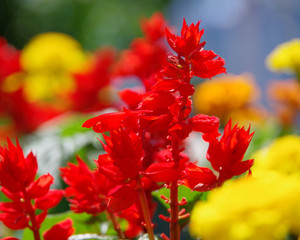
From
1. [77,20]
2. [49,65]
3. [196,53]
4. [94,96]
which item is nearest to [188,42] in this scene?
[196,53]

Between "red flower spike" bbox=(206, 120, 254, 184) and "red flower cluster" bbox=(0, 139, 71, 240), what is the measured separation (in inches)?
5.1

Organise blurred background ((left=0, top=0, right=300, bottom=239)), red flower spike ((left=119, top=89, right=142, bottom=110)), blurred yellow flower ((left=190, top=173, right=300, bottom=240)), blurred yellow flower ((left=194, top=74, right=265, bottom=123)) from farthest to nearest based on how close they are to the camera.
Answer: blurred yellow flower ((left=194, top=74, right=265, bottom=123))
blurred background ((left=0, top=0, right=300, bottom=239))
red flower spike ((left=119, top=89, right=142, bottom=110))
blurred yellow flower ((left=190, top=173, right=300, bottom=240))

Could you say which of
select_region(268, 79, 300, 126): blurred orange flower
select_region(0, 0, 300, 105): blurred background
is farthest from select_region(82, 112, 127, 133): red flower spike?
select_region(0, 0, 300, 105): blurred background

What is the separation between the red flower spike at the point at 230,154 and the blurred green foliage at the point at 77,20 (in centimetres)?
289

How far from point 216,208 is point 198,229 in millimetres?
13

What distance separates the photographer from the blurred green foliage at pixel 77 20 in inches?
128

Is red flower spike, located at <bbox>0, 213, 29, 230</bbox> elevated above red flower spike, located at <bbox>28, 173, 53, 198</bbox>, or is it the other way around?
red flower spike, located at <bbox>28, 173, 53, 198</bbox>

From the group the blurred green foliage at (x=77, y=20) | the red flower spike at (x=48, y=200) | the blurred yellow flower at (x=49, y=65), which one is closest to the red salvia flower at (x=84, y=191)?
the red flower spike at (x=48, y=200)

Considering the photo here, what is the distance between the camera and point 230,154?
383 millimetres

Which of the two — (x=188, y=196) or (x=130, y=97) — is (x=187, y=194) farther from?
(x=130, y=97)

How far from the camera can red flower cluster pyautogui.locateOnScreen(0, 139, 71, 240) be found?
404mm

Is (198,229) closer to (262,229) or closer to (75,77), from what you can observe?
(262,229)

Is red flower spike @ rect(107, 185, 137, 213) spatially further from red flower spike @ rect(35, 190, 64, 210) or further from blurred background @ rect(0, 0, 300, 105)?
blurred background @ rect(0, 0, 300, 105)

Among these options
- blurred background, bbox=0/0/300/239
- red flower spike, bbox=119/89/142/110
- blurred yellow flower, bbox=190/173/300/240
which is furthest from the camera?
blurred background, bbox=0/0/300/239
